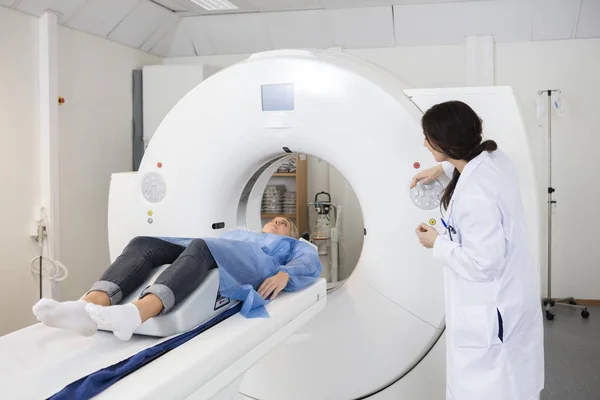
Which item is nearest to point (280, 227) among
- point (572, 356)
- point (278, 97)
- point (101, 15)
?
point (278, 97)

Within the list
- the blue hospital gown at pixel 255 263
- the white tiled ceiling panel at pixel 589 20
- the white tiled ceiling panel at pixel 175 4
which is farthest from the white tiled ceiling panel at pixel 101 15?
the white tiled ceiling panel at pixel 589 20

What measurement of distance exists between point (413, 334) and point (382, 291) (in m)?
0.19

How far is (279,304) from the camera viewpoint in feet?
5.99

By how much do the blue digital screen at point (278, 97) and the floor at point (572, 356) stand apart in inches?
68.9

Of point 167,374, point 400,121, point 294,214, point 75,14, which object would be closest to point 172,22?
point 75,14

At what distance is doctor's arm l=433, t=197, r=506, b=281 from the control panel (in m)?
0.45

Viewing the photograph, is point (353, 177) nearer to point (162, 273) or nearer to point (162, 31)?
point (162, 273)

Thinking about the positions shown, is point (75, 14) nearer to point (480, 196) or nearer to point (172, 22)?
point (172, 22)

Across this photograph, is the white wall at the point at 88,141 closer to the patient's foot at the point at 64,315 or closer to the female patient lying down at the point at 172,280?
the female patient lying down at the point at 172,280

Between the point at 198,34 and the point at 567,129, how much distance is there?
2880mm

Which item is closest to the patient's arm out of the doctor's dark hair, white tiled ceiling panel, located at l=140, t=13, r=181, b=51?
the doctor's dark hair

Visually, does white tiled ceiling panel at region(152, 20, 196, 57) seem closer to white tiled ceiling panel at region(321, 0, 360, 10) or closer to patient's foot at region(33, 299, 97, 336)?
white tiled ceiling panel at region(321, 0, 360, 10)

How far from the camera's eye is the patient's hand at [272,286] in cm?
187

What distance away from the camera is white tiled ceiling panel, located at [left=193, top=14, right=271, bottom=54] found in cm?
449
